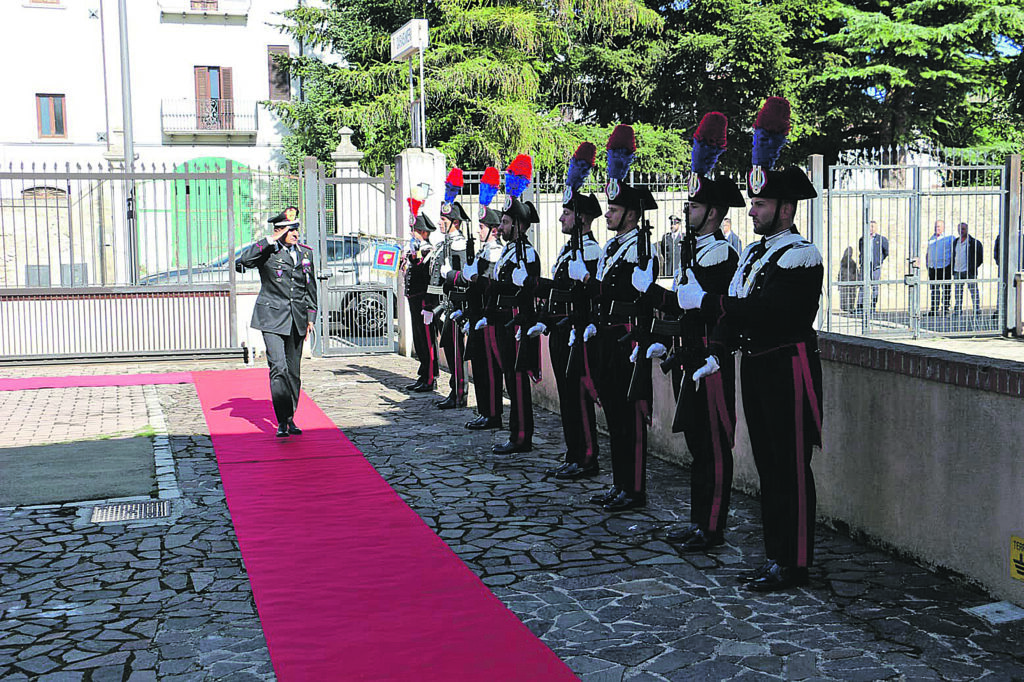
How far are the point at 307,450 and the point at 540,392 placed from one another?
3.05m

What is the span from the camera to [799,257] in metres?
5.25

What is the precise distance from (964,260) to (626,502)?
11014 mm

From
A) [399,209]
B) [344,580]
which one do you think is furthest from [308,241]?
[344,580]

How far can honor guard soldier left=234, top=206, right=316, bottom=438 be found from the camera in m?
9.57

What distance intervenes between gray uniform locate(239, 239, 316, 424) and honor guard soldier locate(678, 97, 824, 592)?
4.89 m

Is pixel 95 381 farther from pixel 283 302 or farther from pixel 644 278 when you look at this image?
pixel 644 278

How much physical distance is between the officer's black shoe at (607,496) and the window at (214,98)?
36.7m

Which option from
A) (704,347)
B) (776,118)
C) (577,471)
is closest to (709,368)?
(704,347)

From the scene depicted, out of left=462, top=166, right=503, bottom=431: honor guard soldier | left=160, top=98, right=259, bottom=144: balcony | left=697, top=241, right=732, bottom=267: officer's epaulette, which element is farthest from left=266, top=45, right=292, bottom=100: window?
left=697, top=241, right=732, bottom=267: officer's epaulette

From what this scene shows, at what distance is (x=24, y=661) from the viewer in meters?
4.71

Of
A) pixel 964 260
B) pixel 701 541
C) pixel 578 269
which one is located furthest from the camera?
pixel 964 260

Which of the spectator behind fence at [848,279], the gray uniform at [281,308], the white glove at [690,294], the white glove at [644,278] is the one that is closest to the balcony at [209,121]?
the spectator behind fence at [848,279]

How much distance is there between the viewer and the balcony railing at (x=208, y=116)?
40.7 meters

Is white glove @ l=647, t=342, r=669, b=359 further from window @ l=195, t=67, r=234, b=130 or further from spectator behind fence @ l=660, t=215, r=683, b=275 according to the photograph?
window @ l=195, t=67, r=234, b=130
